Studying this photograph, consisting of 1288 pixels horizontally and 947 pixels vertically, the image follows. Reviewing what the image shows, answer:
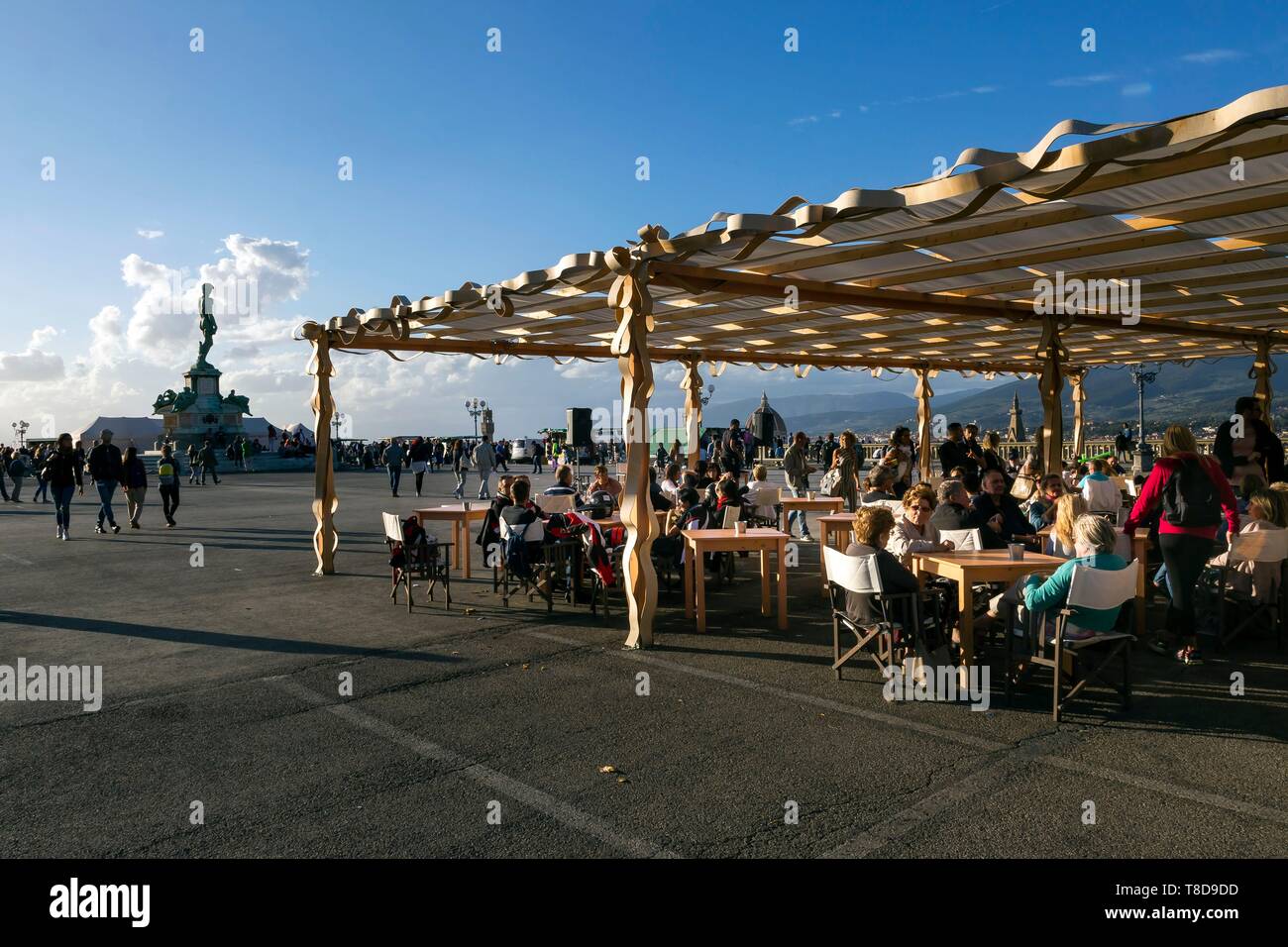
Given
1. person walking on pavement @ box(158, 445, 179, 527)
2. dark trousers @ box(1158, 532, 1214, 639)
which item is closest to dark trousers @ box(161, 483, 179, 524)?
person walking on pavement @ box(158, 445, 179, 527)

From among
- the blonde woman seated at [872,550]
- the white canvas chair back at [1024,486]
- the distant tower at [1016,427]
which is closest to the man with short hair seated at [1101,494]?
the white canvas chair back at [1024,486]

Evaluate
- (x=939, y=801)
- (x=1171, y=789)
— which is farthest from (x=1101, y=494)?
(x=939, y=801)

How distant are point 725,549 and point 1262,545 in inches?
153

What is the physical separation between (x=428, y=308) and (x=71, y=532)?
10734 millimetres

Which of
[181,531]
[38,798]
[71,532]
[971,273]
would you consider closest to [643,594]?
[38,798]

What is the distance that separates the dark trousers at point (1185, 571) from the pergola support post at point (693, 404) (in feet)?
34.4

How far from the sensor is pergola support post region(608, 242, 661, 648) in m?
6.71

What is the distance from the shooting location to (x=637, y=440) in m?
6.83

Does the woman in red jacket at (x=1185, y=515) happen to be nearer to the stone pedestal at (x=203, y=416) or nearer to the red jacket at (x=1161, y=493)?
the red jacket at (x=1161, y=493)

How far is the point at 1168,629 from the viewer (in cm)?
605

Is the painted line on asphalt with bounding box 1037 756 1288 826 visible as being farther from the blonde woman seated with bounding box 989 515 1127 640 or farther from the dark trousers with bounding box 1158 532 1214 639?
the dark trousers with bounding box 1158 532 1214 639

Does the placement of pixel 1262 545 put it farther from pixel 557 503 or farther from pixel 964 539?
pixel 557 503
